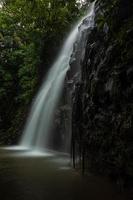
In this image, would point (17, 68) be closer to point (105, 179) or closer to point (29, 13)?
point (29, 13)

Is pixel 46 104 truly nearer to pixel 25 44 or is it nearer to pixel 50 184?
pixel 50 184

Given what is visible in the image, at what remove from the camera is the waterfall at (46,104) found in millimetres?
16172

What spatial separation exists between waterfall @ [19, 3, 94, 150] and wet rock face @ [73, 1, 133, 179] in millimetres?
6013

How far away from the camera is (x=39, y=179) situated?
7.77m

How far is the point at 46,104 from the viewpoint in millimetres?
17141

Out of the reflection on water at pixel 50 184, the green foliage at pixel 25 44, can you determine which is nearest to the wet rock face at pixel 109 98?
the reflection on water at pixel 50 184

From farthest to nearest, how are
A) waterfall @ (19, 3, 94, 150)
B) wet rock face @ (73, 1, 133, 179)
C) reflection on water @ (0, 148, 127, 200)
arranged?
waterfall @ (19, 3, 94, 150), wet rock face @ (73, 1, 133, 179), reflection on water @ (0, 148, 127, 200)

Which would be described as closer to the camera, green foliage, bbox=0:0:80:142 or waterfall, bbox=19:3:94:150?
waterfall, bbox=19:3:94:150

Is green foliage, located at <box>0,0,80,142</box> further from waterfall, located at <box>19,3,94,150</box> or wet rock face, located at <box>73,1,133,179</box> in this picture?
wet rock face, located at <box>73,1,133,179</box>

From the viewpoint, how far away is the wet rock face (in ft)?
22.5

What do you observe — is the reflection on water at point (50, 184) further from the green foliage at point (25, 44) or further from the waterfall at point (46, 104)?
the green foliage at point (25, 44)

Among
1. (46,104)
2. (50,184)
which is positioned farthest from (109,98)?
(46,104)

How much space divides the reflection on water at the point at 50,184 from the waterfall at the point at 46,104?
6.52 meters

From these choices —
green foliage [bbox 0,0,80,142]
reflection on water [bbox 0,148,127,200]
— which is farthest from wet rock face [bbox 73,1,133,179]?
green foliage [bbox 0,0,80,142]
